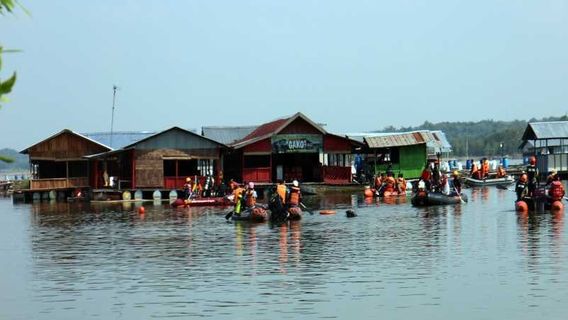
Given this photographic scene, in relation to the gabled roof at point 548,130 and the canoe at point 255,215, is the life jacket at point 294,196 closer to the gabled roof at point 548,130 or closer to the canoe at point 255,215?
the canoe at point 255,215

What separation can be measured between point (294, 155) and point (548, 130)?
18436mm

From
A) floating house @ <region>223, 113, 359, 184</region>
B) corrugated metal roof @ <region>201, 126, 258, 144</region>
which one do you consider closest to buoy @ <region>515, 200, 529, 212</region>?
floating house @ <region>223, 113, 359, 184</region>

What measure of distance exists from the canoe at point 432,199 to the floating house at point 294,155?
1643cm

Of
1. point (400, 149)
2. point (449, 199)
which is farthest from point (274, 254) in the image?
point (400, 149)

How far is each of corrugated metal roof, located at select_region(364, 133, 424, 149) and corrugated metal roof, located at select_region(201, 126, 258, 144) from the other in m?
16.9

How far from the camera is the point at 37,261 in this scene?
21.9 m

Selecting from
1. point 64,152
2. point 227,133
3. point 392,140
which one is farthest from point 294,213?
point 227,133

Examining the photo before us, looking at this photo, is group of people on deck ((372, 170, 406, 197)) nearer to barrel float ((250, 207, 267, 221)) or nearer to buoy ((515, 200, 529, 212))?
buoy ((515, 200, 529, 212))

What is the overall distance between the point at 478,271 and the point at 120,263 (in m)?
8.65

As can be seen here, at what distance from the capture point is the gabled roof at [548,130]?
58.8 m

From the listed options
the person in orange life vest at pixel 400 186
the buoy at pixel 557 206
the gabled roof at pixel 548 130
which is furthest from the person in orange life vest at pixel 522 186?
the gabled roof at pixel 548 130

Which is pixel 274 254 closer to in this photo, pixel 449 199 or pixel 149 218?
pixel 149 218

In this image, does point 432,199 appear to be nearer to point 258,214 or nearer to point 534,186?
point 534,186

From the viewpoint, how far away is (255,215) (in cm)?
3044
